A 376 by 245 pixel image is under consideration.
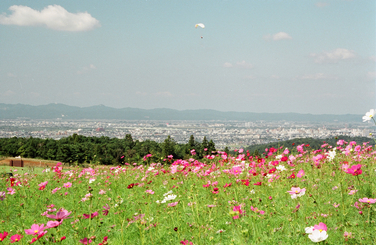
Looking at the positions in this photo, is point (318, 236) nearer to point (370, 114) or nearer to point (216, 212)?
point (216, 212)

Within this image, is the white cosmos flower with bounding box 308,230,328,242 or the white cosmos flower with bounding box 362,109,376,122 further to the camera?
the white cosmos flower with bounding box 362,109,376,122

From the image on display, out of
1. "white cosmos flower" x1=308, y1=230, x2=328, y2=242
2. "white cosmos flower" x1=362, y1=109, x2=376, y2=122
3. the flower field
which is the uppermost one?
"white cosmos flower" x1=362, y1=109, x2=376, y2=122

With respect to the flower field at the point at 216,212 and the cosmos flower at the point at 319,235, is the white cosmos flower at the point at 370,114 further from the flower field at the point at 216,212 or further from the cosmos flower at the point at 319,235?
the cosmos flower at the point at 319,235

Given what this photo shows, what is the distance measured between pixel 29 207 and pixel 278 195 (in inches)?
150

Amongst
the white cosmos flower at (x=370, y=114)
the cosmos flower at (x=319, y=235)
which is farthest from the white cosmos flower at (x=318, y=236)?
the white cosmos flower at (x=370, y=114)

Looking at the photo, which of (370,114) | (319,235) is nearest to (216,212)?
(319,235)

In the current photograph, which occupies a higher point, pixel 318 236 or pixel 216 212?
pixel 318 236

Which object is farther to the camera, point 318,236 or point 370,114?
point 370,114

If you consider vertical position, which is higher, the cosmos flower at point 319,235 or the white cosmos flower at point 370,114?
the white cosmos flower at point 370,114

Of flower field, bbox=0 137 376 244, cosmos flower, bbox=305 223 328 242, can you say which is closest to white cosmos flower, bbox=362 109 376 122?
flower field, bbox=0 137 376 244

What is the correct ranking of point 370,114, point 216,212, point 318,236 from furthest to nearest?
point 370,114 → point 216,212 → point 318,236

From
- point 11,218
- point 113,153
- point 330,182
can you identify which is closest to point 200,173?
point 330,182

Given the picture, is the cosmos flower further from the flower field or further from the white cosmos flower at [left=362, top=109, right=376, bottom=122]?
the white cosmos flower at [left=362, top=109, right=376, bottom=122]

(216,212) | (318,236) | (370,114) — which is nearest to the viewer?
(318,236)
